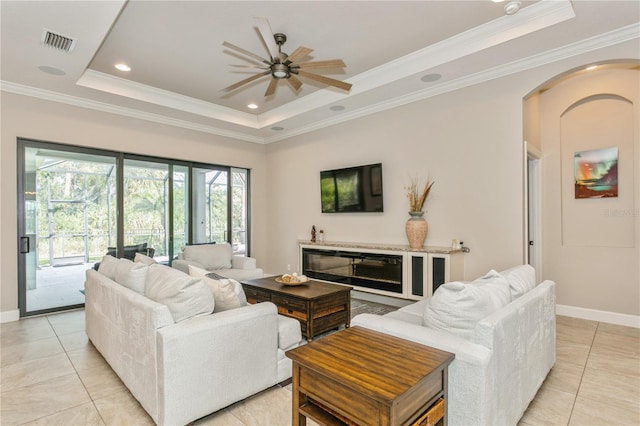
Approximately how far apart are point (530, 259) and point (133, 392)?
16.0 feet

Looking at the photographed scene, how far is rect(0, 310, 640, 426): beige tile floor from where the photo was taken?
2.14 m

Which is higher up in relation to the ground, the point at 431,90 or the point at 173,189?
the point at 431,90

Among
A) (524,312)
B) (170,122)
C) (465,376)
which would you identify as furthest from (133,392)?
(170,122)

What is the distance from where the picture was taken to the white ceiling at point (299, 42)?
2.94 metres

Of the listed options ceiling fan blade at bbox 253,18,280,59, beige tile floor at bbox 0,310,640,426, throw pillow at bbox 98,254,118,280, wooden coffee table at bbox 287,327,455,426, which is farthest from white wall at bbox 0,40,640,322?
wooden coffee table at bbox 287,327,455,426

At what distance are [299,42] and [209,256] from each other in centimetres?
334

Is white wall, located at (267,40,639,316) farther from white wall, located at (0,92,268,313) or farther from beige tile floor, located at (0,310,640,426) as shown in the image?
white wall, located at (0,92,268,313)

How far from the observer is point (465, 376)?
1615mm

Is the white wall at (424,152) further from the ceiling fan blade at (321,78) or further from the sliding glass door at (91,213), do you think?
the ceiling fan blade at (321,78)

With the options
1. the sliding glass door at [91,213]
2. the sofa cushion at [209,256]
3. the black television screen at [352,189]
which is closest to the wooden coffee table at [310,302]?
the sofa cushion at [209,256]

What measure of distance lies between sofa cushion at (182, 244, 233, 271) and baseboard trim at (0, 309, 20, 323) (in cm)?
208

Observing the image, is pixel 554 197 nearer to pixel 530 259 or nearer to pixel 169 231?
pixel 530 259

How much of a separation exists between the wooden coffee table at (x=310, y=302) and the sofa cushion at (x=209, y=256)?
1.59 metres

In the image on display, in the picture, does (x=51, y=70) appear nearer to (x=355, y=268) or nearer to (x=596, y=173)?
(x=355, y=268)
